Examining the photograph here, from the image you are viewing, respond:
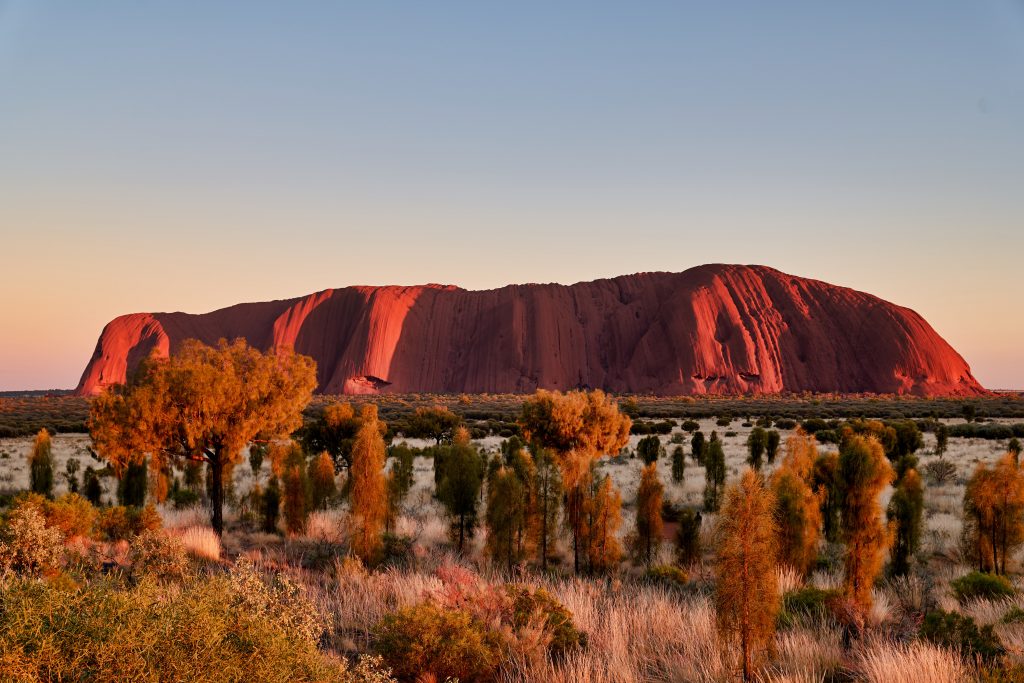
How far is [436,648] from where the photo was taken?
652 centimetres

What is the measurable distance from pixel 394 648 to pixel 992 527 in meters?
11.0

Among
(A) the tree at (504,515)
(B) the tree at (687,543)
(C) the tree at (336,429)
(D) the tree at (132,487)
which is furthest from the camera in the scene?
(C) the tree at (336,429)

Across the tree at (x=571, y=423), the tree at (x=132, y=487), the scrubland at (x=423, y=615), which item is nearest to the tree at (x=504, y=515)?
the scrubland at (x=423, y=615)

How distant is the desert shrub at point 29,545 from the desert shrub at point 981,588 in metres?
13.7

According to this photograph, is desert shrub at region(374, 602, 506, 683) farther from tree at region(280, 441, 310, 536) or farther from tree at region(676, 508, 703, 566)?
tree at region(280, 441, 310, 536)

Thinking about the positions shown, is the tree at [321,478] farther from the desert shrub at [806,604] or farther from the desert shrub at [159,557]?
the desert shrub at [806,604]

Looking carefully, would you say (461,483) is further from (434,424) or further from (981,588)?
(434,424)

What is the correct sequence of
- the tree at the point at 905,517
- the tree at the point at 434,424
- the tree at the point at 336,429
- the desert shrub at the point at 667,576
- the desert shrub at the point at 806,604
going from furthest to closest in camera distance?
the tree at the point at 434,424 < the tree at the point at 336,429 < the tree at the point at 905,517 < the desert shrub at the point at 667,576 < the desert shrub at the point at 806,604

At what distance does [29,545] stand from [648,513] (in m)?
10.7

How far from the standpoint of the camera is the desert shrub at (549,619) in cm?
721

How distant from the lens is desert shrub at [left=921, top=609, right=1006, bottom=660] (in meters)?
6.86

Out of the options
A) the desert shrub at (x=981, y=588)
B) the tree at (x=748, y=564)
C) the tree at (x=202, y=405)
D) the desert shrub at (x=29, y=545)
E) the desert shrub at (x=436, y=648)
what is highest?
the tree at (x=202, y=405)

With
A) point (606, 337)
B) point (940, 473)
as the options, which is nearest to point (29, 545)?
point (940, 473)

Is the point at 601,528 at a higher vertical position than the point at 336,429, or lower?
lower
